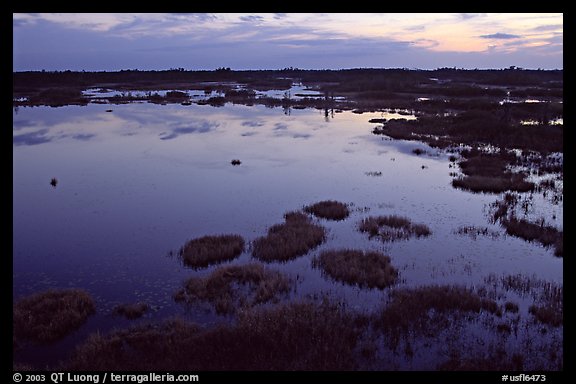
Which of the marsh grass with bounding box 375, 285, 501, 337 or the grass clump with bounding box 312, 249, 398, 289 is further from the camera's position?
the grass clump with bounding box 312, 249, 398, 289

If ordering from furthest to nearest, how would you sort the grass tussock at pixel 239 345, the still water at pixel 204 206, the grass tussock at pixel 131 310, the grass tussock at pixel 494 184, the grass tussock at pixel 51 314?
the grass tussock at pixel 494 184 < the still water at pixel 204 206 < the grass tussock at pixel 131 310 < the grass tussock at pixel 51 314 < the grass tussock at pixel 239 345

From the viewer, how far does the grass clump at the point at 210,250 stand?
1630 centimetres

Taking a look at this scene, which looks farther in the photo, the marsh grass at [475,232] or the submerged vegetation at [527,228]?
the marsh grass at [475,232]

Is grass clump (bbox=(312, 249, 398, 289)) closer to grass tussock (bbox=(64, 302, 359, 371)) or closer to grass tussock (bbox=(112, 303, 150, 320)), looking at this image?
grass tussock (bbox=(64, 302, 359, 371))

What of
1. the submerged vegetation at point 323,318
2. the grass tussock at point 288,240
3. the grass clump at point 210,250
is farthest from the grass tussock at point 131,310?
the grass tussock at point 288,240

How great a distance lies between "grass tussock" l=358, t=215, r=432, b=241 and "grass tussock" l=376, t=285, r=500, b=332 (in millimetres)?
4956

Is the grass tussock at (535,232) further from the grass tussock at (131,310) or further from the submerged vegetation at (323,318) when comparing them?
the grass tussock at (131,310)

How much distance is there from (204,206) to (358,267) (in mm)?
10472

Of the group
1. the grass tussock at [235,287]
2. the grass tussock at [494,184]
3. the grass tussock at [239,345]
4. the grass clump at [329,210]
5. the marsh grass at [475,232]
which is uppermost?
the grass tussock at [494,184]

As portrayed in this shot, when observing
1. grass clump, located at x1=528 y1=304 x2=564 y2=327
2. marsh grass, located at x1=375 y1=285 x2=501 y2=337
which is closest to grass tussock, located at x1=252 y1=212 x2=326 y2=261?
marsh grass, located at x1=375 y1=285 x2=501 y2=337

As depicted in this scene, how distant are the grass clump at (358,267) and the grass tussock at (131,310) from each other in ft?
20.5

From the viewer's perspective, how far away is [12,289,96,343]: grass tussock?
1148 cm

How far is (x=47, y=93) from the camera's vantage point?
83.5m

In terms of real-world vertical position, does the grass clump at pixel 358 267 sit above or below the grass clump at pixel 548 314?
above
